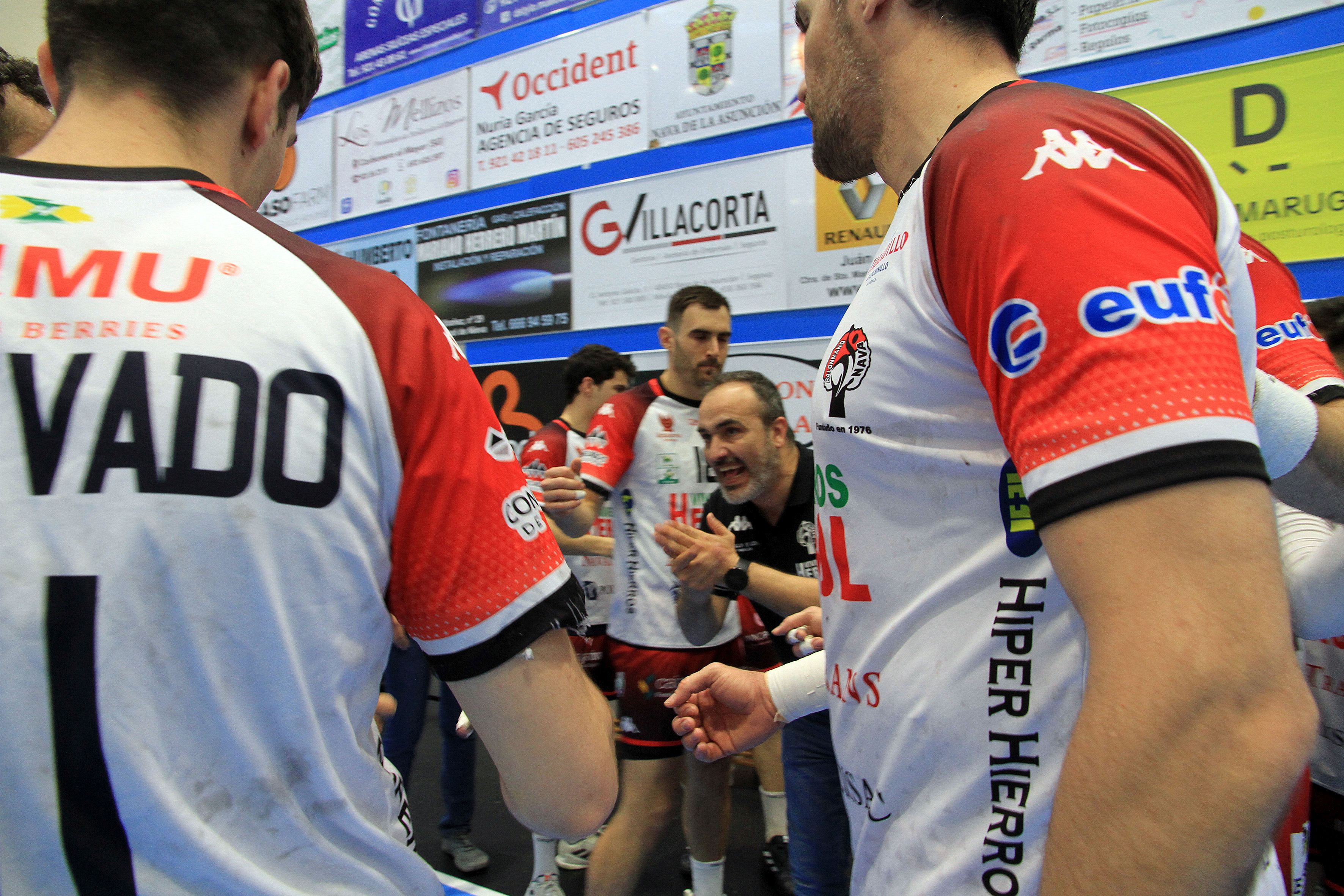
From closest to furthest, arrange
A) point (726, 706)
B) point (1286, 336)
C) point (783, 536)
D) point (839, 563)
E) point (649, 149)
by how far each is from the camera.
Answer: point (839, 563), point (1286, 336), point (726, 706), point (783, 536), point (649, 149)

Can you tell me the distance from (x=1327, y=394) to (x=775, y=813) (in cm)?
265

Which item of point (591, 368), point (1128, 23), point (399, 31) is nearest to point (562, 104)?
point (399, 31)

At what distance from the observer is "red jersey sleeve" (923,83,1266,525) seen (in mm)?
519

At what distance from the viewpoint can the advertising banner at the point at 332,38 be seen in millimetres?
6094

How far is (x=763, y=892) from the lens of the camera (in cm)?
298

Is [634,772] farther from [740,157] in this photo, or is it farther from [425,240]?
[425,240]

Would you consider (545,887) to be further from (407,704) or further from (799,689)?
(799,689)

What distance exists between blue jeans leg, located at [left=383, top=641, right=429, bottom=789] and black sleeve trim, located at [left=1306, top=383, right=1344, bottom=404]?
9.52ft

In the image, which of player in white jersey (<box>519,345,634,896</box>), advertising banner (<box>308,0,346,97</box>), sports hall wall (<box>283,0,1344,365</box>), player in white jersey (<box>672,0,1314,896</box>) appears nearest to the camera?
player in white jersey (<box>672,0,1314,896</box>)

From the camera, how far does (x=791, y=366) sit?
13.4 ft

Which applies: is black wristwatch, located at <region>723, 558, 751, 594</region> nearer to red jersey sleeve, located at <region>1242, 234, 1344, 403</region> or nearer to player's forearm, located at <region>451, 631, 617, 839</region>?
red jersey sleeve, located at <region>1242, 234, 1344, 403</region>

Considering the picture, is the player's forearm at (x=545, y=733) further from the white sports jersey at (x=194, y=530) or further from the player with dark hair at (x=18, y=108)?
the player with dark hair at (x=18, y=108)

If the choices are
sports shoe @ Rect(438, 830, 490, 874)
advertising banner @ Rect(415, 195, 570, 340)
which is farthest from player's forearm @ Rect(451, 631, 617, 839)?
advertising banner @ Rect(415, 195, 570, 340)

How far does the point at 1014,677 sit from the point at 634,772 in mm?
2200
